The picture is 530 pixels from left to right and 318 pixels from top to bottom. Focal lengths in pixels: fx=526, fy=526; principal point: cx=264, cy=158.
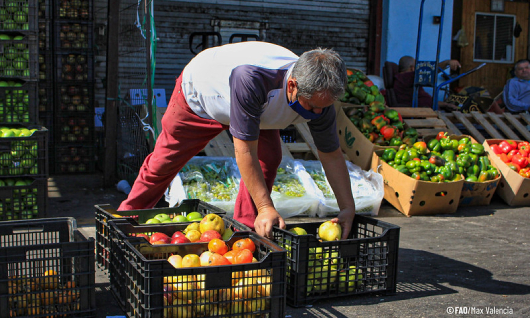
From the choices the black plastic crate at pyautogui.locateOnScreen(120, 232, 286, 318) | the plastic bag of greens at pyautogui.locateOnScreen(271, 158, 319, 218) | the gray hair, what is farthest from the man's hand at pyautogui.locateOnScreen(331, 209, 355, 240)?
the plastic bag of greens at pyautogui.locateOnScreen(271, 158, 319, 218)

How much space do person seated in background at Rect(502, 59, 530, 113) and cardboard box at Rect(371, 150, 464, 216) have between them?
465 centimetres

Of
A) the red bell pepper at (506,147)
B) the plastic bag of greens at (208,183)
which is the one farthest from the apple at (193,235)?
the red bell pepper at (506,147)

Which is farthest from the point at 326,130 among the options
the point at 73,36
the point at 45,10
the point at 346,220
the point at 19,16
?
the point at 45,10

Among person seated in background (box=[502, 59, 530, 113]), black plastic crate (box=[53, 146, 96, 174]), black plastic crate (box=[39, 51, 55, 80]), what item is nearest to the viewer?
black plastic crate (box=[39, 51, 55, 80])

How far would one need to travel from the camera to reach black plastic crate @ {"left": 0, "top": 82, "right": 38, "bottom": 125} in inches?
194

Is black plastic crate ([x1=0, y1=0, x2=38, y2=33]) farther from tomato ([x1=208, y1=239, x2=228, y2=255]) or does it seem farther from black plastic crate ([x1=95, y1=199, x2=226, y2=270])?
tomato ([x1=208, y1=239, x2=228, y2=255])

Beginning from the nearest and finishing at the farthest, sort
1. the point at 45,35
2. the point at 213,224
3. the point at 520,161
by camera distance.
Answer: the point at 213,224
the point at 520,161
the point at 45,35

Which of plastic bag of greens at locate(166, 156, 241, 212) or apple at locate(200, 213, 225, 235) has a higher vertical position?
apple at locate(200, 213, 225, 235)

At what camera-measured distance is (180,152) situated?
3.63 m

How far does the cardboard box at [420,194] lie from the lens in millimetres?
5801

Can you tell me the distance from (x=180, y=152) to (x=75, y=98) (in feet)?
15.7

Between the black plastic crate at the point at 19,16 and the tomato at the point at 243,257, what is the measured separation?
11.6ft

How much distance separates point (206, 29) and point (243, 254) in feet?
23.8

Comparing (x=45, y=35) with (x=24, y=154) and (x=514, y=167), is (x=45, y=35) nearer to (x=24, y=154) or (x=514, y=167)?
(x=24, y=154)
